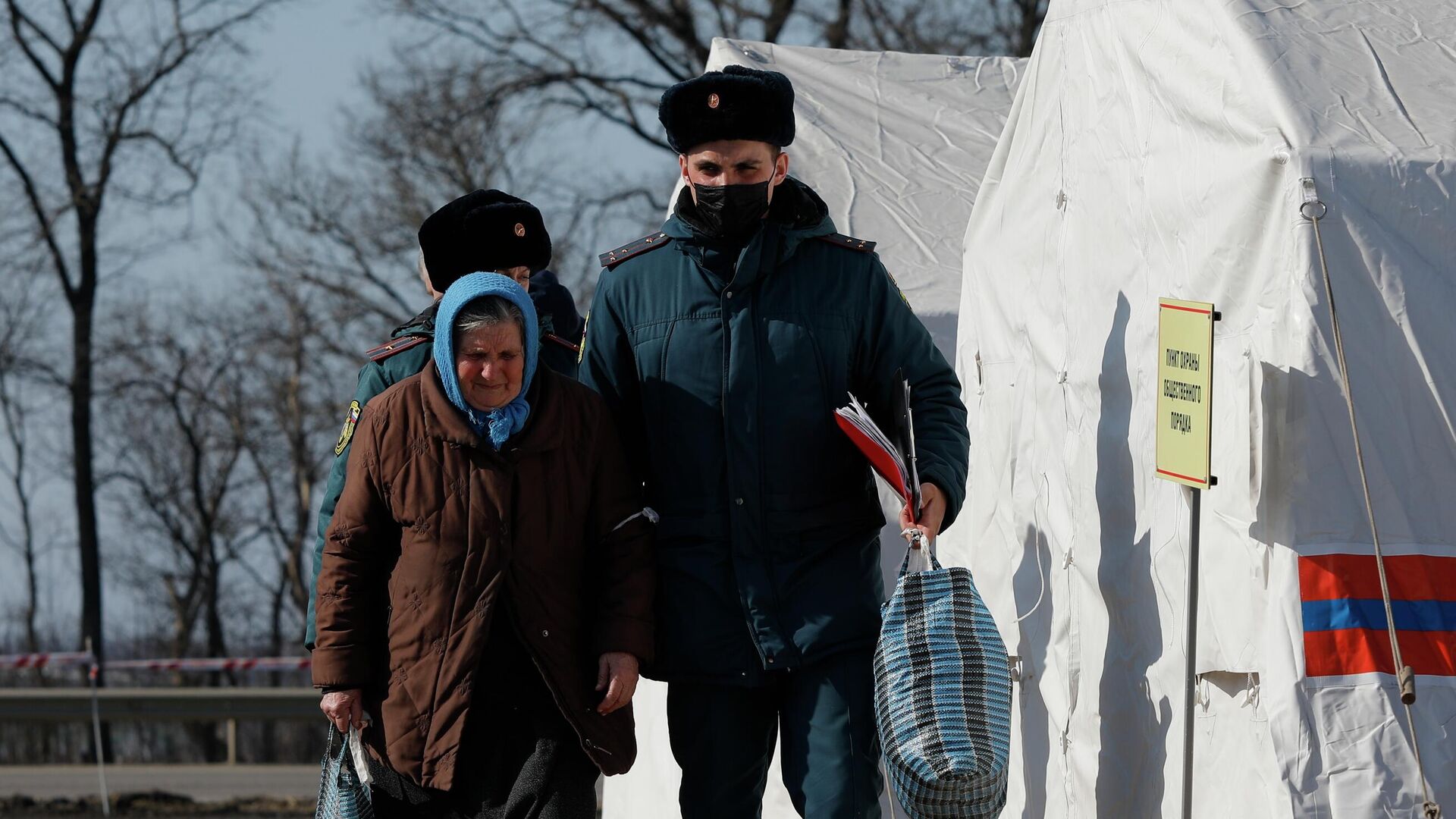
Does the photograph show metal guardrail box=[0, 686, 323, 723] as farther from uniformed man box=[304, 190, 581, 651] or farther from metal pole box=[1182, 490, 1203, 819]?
metal pole box=[1182, 490, 1203, 819]

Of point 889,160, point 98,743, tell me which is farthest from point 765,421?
point 98,743

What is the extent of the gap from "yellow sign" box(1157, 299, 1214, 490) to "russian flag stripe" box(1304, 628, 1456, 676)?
351 millimetres

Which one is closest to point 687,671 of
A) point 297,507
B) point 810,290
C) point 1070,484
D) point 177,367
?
point 810,290

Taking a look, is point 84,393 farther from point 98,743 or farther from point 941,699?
point 941,699

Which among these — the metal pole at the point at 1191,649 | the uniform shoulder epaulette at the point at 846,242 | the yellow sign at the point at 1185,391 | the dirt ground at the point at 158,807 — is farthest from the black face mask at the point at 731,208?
the dirt ground at the point at 158,807

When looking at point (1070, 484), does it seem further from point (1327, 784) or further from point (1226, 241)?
point (1327, 784)

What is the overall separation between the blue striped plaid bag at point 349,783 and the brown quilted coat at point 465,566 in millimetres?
42

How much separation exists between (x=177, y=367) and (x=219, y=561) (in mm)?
3263

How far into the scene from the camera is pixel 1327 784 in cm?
321

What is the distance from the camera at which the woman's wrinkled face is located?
11.5 feet

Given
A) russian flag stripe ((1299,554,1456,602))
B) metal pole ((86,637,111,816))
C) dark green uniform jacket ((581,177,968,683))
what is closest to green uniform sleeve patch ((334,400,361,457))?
dark green uniform jacket ((581,177,968,683))

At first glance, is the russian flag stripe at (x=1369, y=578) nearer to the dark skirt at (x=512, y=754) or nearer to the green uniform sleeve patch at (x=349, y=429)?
the dark skirt at (x=512, y=754)

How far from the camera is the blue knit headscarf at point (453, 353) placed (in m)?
3.51

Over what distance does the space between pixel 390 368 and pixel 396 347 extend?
0.05m
